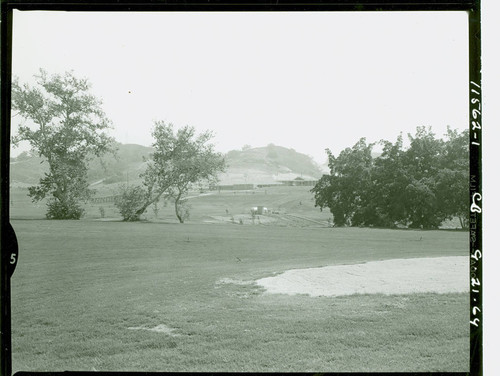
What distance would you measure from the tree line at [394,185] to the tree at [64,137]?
8.32ft

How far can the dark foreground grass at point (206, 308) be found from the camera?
12.6 ft

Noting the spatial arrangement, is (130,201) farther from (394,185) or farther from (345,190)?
(394,185)

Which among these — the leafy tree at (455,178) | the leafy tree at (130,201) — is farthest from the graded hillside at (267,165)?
the leafy tree at (455,178)

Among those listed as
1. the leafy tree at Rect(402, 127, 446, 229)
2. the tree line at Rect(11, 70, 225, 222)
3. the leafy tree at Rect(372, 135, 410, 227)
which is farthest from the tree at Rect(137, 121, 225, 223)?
the leafy tree at Rect(402, 127, 446, 229)

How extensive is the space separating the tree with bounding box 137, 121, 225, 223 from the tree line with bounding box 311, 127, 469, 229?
48.0 inches

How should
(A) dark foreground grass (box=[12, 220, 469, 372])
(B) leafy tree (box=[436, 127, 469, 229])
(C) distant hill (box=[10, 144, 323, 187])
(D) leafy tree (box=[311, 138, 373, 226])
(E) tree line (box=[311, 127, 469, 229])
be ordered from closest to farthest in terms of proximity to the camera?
1. (A) dark foreground grass (box=[12, 220, 469, 372])
2. (B) leafy tree (box=[436, 127, 469, 229])
3. (E) tree line (box=[311, 127, 469, 229])
4. (C) distant hill (box=[10, 144, 323, 187])
5. (D) leafy tree (box=[311, 138, 373, 226])

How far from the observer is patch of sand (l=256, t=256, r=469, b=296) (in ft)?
13.5

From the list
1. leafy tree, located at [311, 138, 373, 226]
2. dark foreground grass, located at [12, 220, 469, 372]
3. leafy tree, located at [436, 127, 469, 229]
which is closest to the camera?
dark foreground grass, located at [12, 220, 469, 372]

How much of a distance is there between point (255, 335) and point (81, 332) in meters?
1.68

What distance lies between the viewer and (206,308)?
160 inches

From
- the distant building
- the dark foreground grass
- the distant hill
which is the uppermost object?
the distant hill

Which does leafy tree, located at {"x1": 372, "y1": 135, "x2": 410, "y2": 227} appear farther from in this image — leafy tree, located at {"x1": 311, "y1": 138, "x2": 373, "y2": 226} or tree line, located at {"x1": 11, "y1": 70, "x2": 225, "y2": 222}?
tree line, located at {"x1": 11, "y1": 70, "x2": 225, "y2": 222}
